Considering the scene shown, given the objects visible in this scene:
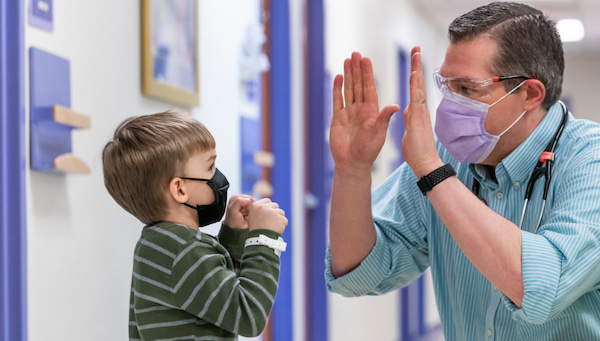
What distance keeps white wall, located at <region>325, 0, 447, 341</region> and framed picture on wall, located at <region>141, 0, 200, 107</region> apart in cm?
183

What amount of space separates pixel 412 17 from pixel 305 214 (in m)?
2.87

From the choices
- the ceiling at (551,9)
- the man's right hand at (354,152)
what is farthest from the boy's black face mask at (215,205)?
the ceiling at (551,9)

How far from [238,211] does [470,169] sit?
0.67 m

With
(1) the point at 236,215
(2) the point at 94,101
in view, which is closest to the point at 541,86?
(1) the point at 236,215

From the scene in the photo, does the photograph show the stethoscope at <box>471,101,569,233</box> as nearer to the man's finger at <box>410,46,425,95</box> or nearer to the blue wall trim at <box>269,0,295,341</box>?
the man's finger at <box>410,46,425,95</box>

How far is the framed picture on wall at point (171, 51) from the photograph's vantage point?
7.77 ft

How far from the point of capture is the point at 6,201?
1697mm

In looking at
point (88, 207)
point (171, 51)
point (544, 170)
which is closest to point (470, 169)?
point (544, 170)

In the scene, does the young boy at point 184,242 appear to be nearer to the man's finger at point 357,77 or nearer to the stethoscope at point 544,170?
the man's finger at point 357,77

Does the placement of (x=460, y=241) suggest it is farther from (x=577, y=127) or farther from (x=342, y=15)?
(x=342, y=15)

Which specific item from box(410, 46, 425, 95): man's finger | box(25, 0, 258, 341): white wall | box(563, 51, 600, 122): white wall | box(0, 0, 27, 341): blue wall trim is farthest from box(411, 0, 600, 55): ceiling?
box(0, 0, 27, 341): blue wall trim

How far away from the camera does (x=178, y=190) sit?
1.38 metres

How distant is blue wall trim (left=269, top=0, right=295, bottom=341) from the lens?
388 cm

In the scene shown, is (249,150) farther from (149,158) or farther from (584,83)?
(584,83)
